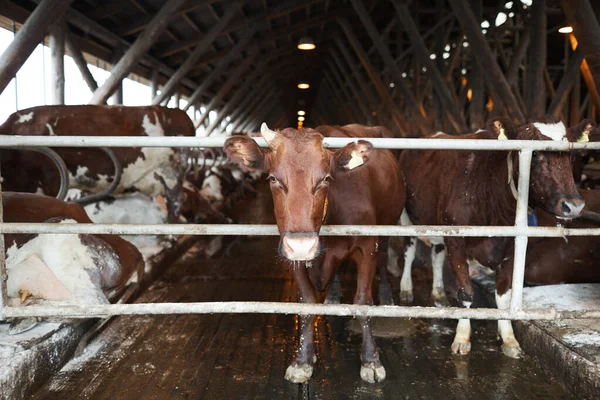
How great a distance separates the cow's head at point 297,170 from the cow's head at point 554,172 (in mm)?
1129

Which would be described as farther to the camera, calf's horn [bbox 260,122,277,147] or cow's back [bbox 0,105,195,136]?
cow's back [bbox 0,105,195,136]

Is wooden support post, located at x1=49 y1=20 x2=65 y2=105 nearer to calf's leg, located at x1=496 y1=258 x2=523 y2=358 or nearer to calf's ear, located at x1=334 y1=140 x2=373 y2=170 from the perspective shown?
calf's ear, located at x1=334 y1=140 x2=373 y2=170

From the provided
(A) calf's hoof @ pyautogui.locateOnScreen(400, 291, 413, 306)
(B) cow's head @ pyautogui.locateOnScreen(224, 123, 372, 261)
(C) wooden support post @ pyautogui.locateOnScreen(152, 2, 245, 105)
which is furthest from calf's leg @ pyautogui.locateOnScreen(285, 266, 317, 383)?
(C) wooden support post @ pyautogui.locateOnScreen(152, 2, 245, 105)

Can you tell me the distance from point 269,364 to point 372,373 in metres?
0.63

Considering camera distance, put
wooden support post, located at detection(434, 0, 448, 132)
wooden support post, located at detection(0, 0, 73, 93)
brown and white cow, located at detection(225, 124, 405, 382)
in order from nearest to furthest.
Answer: brown and white cow, located at detection(225, 124, 405, 382)
wooden support post, located at detection(0, 0, 73, 93)
wooden support post, located at detection(434, 0, 448, 132)

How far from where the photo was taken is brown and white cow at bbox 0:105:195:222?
6062mm

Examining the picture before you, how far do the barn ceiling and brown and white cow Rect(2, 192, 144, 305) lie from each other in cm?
370

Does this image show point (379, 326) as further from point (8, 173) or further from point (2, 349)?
point (8, 173)

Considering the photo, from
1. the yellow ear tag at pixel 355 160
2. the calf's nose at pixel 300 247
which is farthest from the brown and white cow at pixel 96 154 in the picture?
the calf's nose at pixel 300 247

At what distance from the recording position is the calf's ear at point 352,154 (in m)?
2.67

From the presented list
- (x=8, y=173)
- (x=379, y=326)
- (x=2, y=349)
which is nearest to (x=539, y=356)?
(x=379, y=326)

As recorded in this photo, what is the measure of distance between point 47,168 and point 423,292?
4.39 meters

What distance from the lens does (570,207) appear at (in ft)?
9.59

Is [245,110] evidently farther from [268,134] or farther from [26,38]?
[268,134]
